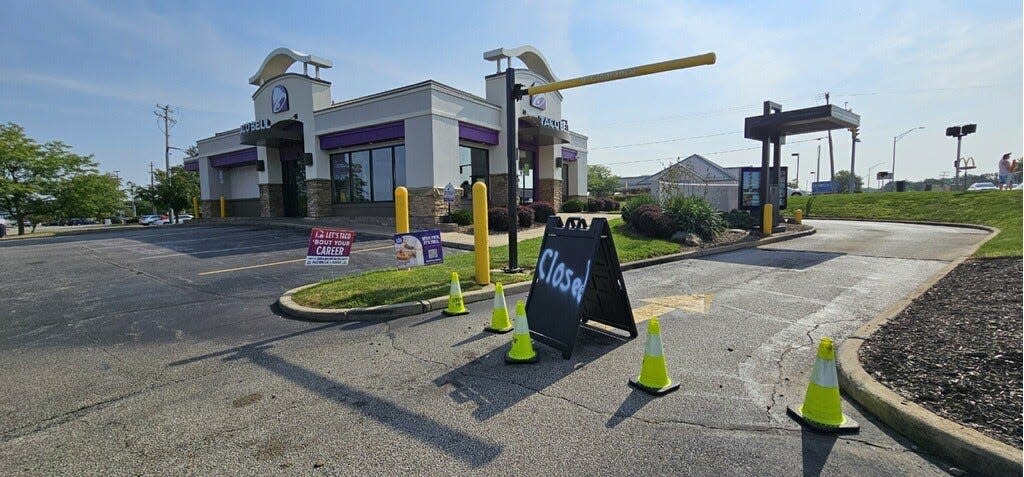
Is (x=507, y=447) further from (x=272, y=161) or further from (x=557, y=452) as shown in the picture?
(x=272, y=161)

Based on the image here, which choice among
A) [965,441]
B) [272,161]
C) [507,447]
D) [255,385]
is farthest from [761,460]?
[272,161]

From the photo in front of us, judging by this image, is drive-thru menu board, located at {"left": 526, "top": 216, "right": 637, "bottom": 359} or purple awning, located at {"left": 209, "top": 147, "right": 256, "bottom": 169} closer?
drive-thru menu board, located at {"left": 526, "top": 216, "right": 637, "bottom": 359}

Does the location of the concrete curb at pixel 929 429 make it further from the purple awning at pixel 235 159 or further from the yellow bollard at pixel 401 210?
the purple awning at pixel 235 159

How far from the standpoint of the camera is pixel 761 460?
281 centimetres

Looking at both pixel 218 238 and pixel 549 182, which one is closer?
pixel 218 238

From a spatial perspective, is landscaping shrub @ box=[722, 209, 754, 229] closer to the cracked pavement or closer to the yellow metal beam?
the cracked pavement

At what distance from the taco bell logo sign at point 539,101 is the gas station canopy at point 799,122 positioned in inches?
351

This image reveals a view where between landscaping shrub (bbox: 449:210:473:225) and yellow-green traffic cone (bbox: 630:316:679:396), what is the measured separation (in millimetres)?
13838

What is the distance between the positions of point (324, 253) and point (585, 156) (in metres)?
24.4

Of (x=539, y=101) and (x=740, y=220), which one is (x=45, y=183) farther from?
(x=740, y=220)

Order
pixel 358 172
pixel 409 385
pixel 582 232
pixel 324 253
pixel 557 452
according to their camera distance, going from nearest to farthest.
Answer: pixel 557 452
pixel 409 385
pixel 582 232
pixel 324 253
pixel 358 172

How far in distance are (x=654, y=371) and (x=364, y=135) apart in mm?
17610

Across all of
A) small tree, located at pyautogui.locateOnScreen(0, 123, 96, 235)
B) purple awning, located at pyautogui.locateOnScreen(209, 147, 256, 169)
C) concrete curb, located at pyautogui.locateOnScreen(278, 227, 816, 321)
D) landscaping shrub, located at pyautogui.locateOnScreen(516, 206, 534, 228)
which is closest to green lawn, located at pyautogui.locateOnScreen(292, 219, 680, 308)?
concrete curb, located at pyautogui.locateOnScreen(278, 227, 816, 321)

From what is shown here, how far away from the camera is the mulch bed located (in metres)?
3.03
